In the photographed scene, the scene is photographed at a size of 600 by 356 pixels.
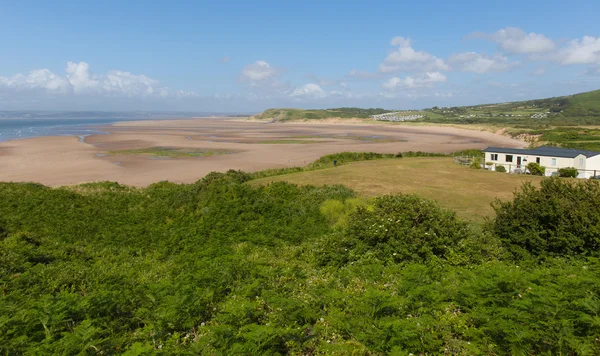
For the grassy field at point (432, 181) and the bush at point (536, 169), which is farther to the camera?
the bush at point (536, 169)

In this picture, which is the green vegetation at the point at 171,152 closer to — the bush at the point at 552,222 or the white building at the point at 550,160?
the white building at the point at 550,160

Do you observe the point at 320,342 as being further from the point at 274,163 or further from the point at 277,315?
the point at 274,163

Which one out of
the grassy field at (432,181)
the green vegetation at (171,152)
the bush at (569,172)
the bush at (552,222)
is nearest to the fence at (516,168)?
the bush at (569,172)

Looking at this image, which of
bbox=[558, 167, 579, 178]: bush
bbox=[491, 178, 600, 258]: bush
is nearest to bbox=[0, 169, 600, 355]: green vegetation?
bbox=[491, 178, 600, 258]: bush

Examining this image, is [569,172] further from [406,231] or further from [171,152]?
[171,152]

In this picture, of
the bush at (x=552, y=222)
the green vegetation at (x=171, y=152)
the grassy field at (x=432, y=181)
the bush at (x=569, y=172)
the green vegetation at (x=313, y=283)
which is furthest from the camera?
the green vegetation at (x=171, y=152)

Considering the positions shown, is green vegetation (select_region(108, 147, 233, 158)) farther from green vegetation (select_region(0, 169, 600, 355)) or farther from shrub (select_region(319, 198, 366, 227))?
shrub (select_region(319, 198, 366, 227))

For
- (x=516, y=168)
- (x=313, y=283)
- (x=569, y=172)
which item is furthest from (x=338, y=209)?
(x=516, y=168)
